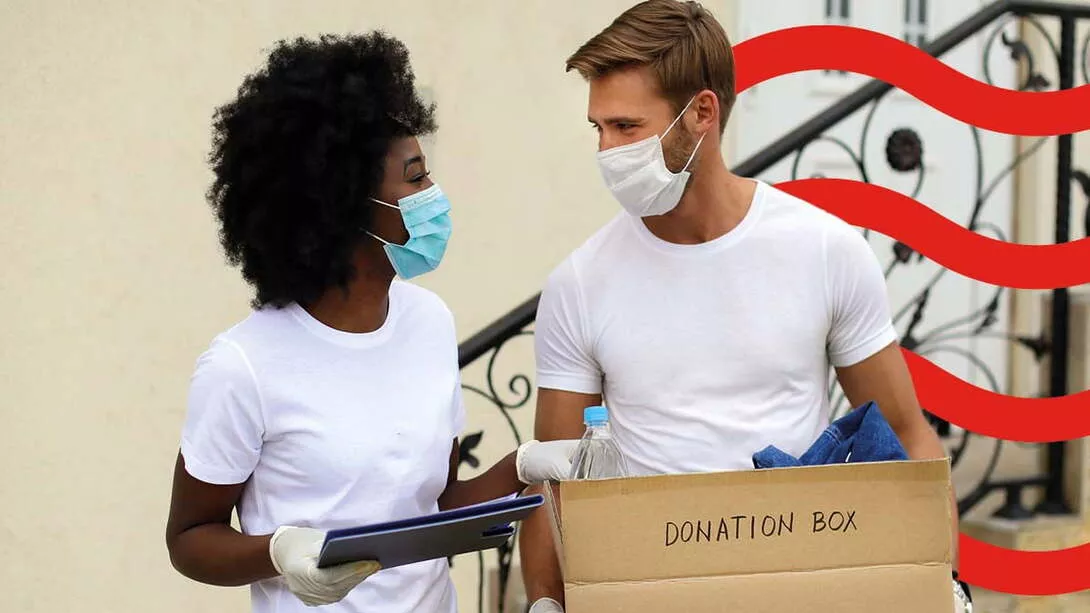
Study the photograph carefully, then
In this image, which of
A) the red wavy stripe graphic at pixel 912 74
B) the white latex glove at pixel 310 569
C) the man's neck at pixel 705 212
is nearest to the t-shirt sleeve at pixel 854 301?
the man's neck at pixel 705 212

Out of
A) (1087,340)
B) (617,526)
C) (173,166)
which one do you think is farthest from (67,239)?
(1087,340)

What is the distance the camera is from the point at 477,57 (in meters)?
4.12

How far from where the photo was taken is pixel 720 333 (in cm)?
201

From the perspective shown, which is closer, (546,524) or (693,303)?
(546,524)

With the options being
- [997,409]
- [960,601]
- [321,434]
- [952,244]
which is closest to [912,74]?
[952,244]

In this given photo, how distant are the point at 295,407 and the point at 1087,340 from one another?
2727 mm

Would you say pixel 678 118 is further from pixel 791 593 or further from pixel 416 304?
pixel 791 593

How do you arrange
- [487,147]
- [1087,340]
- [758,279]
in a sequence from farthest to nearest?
[487,147]
[1087,340]
[758,279]

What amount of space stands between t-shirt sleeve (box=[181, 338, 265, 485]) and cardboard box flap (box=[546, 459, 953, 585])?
45 cm

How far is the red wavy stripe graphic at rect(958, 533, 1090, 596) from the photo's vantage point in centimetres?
317

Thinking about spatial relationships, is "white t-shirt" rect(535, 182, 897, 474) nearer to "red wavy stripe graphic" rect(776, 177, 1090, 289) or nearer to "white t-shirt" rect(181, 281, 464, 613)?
"white t-shirt" rect(181, 281, 464, 613)

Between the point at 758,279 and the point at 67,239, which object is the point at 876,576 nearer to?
the point at 758,279

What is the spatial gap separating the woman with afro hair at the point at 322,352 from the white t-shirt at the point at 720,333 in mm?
219

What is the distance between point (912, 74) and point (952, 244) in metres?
0.47
